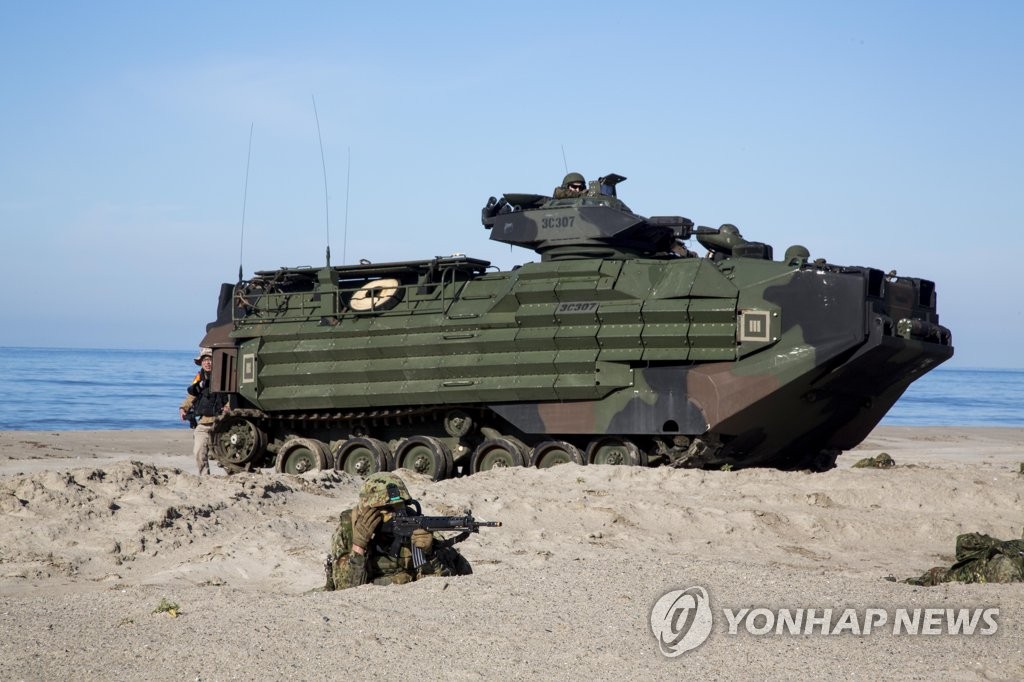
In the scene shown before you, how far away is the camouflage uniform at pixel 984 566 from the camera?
1117 centimetres

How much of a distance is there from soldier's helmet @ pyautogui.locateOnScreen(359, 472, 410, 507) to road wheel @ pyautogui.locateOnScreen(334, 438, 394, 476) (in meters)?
10.2

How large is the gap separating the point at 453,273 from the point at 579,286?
245 cm

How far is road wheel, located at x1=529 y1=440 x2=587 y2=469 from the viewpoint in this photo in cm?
1930

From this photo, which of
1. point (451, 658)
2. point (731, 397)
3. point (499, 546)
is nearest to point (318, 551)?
point (499, 546)

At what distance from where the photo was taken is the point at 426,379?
2052 centimetres

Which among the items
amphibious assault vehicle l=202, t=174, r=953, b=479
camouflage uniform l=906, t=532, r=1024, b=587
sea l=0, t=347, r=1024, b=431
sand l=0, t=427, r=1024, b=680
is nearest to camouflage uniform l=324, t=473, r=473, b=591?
sand l=0, t=427, r=1024, b=680

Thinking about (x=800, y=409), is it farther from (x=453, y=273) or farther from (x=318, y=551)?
(x=318, y=551)

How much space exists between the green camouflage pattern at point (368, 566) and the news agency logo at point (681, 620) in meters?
1.89

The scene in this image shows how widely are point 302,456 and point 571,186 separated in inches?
236

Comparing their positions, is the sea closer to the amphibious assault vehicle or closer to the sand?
the amphibious assault vehicle

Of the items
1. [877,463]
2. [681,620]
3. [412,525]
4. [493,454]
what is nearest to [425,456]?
[493,454]

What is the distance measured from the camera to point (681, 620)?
30.8 feet

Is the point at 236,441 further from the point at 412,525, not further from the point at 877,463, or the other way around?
the point at 412,525

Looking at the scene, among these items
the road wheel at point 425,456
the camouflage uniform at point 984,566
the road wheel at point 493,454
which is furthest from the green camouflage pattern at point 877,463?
the camouflage uniform at point 984,566
